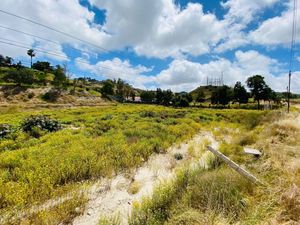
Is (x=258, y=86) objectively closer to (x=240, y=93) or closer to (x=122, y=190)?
(x=240, y=93)

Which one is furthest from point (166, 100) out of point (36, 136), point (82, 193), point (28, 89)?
point (82, 193)

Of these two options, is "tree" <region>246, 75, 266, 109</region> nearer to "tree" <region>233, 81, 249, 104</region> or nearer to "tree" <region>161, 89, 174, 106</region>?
"tree" <region>233, 81, 249, 104</region>

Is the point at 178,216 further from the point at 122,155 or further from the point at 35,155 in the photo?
the point at 35,155

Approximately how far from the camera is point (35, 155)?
8070mm

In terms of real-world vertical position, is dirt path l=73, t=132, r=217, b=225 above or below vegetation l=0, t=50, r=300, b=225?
below

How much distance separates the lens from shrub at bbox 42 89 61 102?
171 ft

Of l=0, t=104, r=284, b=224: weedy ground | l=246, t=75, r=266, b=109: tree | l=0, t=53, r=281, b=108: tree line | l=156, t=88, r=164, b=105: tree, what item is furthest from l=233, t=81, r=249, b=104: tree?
l=0, t=104, r=284, b=224: weedy ground

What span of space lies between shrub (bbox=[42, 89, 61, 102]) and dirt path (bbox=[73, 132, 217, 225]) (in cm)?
4991

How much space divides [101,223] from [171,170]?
402 cm

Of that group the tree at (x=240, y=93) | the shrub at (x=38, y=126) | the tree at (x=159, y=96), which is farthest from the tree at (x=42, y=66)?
the shrub at (x=38, y=126)

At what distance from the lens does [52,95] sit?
53.8 metres

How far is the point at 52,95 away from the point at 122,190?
53.7 m

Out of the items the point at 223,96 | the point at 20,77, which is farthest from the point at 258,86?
the point at 20,77

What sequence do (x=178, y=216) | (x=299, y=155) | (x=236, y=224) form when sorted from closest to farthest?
(x=236, y=224)
(x=178, y=216)
(x=299, y=155)
